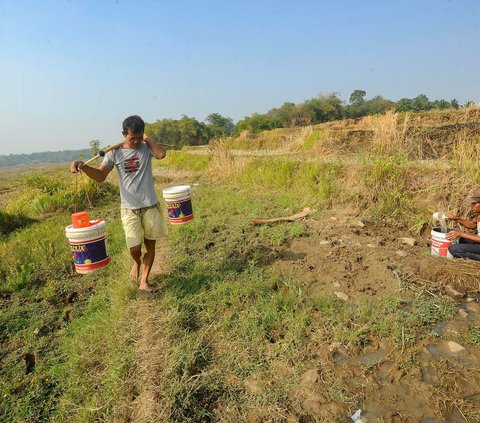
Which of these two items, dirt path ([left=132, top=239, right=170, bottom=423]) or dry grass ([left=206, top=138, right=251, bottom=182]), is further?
dry grass ([left=206, top=138, right=251, bottom=182])

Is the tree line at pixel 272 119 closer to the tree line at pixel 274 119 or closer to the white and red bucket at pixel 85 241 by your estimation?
the tree line at pixel 274 119

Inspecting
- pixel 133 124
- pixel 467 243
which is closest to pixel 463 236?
pixel 467 243

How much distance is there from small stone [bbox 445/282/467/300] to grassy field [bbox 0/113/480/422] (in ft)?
0.06

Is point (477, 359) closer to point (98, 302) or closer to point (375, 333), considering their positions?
A: point (375, 333)

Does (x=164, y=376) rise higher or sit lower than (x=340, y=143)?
lower

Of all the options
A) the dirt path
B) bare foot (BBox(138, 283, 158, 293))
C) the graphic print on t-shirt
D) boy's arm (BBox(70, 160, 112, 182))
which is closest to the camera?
the dirt path

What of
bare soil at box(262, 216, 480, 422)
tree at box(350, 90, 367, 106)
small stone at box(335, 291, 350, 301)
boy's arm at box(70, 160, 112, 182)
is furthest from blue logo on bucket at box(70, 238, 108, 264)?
tree at box(350, 90, 367, 106)

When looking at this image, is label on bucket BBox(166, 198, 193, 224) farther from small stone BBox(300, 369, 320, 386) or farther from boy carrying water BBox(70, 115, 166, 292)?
small stone BBox(300, 369, 320, 386)

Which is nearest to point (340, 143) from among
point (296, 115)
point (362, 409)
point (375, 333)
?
point (375, 333)

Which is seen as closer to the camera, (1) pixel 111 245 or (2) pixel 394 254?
(2) pixel 394 254

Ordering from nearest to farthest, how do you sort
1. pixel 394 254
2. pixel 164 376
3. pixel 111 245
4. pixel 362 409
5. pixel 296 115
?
pixel 362 409 → pixel 164 376 → pixel 394 254 → pixel 111 245 → pixel 296 115

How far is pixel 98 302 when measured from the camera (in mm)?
3652

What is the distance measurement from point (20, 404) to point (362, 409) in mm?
2226

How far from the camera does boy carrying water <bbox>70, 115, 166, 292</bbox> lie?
318cm
